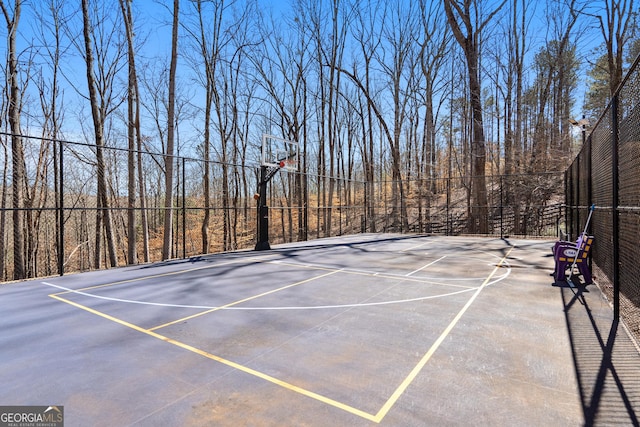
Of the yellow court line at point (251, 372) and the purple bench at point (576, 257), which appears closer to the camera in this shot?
the yellow court line at point (251, 372)

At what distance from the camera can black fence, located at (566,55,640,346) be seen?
149 inches

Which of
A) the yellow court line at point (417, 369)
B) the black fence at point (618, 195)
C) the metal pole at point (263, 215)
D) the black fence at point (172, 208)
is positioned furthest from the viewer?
the black fence at point (172, 208)

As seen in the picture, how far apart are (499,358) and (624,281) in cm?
424

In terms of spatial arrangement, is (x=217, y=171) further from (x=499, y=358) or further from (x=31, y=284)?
(x=499, y=358)

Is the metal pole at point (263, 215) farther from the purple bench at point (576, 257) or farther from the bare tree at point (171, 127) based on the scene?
the purple bench at point (576, 257)

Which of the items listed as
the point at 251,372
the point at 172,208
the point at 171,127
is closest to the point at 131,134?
the point at 171,127

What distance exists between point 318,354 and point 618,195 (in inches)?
170

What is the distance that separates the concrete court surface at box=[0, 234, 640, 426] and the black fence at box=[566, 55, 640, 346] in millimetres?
545

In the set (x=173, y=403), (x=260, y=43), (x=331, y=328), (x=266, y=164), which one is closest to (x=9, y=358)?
(x=173, y=403)

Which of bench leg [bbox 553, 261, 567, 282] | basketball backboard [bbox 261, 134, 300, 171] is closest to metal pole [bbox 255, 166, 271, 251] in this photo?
basketball backboard [bbox 261, 134, 300, 171]

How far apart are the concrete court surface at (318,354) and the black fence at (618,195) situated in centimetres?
54

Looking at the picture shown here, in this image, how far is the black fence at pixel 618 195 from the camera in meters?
3.79

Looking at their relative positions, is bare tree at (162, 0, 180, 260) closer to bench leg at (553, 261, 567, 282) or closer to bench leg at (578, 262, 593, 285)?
bench leg at (553, 261, 567, 282)

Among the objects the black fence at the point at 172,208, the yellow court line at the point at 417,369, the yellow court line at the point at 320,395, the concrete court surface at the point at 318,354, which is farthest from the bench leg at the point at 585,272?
the black fence at the point at 172,208
